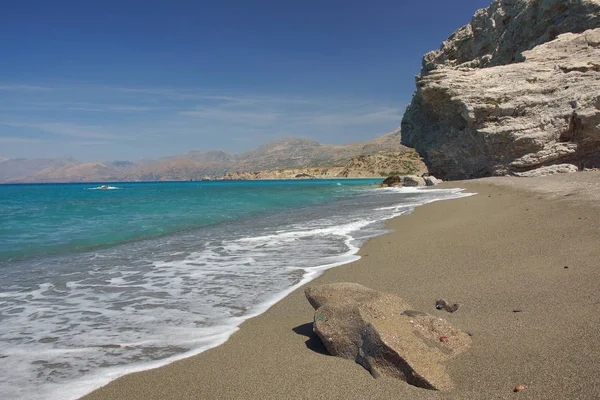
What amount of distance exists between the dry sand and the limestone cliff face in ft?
80.4

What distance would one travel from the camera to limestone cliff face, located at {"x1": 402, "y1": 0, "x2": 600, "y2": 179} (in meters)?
26.7

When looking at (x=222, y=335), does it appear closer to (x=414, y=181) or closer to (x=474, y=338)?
(x=474, y=338)

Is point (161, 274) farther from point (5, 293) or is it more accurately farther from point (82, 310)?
point (5, 293)

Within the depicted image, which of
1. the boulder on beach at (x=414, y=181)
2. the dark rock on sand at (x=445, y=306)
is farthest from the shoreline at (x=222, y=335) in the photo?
the boulder on beach at (x=414, y=181)

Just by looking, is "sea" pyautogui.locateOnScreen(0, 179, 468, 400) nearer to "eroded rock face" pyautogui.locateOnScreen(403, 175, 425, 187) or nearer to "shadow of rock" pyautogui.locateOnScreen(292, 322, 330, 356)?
"shadow of rock" pyautogui.locateOnScreen(292, 322, 330, 356)

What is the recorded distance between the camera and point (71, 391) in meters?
3.13

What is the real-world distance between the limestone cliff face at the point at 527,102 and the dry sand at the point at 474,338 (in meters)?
24.5

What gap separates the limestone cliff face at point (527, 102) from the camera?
1053 inches

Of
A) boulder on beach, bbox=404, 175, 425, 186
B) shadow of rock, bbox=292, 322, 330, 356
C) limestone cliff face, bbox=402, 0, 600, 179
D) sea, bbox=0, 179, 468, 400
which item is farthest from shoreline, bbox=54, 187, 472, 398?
boulder on beach, bbox=404, 175, 425, 186

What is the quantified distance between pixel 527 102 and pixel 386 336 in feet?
103

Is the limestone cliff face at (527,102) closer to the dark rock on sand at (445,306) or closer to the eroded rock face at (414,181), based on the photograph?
the eroded rock face at (414,181)

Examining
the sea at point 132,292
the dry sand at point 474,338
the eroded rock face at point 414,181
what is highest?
the eroded rock face at point 414,181

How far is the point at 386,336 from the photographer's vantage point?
2.99 metres

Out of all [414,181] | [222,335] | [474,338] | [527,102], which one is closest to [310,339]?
[222,335]
